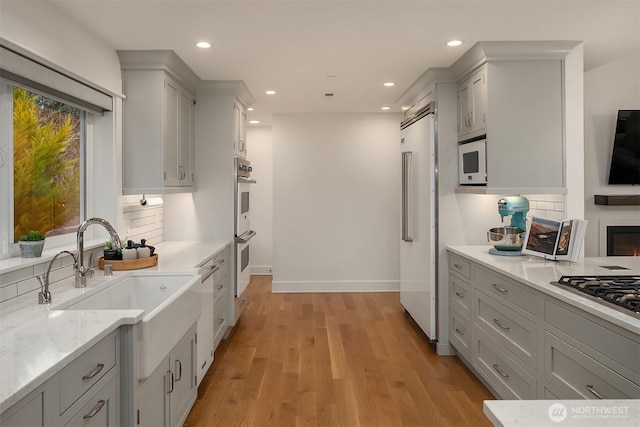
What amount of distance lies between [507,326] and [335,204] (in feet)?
12.2

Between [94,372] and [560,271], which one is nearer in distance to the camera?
[94,372]

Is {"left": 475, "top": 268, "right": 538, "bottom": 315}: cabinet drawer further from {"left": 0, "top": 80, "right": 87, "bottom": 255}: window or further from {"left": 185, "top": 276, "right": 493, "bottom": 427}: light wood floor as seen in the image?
{"left": 0, "top": 80, "right": 87, "bottom": 255}: window

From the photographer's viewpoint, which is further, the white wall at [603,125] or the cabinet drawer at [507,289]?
the white wall at [603,125]

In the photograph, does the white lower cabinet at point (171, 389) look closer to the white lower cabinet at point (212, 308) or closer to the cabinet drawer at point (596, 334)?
the white lower cabinet at point (212, 308)

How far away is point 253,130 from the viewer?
7.14 metres

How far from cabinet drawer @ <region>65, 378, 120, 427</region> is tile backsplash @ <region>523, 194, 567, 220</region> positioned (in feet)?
10.7

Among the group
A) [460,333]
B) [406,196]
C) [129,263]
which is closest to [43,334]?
[129,263]

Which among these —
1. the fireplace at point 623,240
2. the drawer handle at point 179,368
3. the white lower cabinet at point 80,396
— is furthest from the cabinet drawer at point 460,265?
the white lower cabinet at point 80,396

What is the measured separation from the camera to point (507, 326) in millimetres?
2742

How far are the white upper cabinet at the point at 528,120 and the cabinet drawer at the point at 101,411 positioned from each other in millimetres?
2811

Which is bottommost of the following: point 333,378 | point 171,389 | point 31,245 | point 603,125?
point 333,378

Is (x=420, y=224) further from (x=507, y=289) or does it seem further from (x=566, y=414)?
(x=566, y=414)

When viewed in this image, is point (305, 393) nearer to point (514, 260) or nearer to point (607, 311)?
point (514, 260)

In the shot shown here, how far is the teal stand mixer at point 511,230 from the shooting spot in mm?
3295
